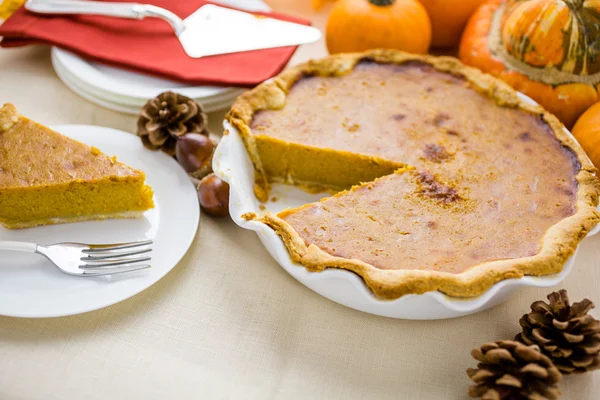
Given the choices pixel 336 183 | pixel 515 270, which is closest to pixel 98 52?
pixel 336 183

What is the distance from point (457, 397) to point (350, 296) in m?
0.49

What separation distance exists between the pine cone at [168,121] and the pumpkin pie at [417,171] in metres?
0.21

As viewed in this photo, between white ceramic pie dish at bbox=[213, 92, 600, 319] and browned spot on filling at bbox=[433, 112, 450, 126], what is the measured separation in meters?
0.85

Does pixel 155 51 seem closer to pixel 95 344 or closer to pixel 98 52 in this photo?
pixel 98 52

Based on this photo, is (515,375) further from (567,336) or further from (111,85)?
(111,85)

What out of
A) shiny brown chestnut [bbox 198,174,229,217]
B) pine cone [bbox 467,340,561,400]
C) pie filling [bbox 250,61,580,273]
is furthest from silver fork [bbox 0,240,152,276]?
pine cone [bbox 467,340,561,400]

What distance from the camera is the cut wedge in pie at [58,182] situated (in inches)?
93.4

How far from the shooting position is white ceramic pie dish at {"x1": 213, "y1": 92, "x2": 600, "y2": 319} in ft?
6.38

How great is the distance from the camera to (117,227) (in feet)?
8.04

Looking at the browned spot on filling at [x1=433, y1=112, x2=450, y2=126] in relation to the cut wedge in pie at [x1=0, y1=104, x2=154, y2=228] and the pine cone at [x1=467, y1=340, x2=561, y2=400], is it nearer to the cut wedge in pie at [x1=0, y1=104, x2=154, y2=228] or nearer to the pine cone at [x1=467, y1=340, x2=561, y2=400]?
the pine cone at [x1=467, y1=340, x2=561, y2=400]

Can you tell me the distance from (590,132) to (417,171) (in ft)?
2.72

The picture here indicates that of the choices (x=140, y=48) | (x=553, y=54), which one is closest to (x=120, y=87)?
(x=140, y=48)

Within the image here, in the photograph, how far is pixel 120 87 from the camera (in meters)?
2.94

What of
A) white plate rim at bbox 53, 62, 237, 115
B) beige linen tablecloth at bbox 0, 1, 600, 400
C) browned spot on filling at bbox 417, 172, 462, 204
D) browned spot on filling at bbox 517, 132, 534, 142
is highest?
browned spot on filling at bbox 517, 132, 534, 142
